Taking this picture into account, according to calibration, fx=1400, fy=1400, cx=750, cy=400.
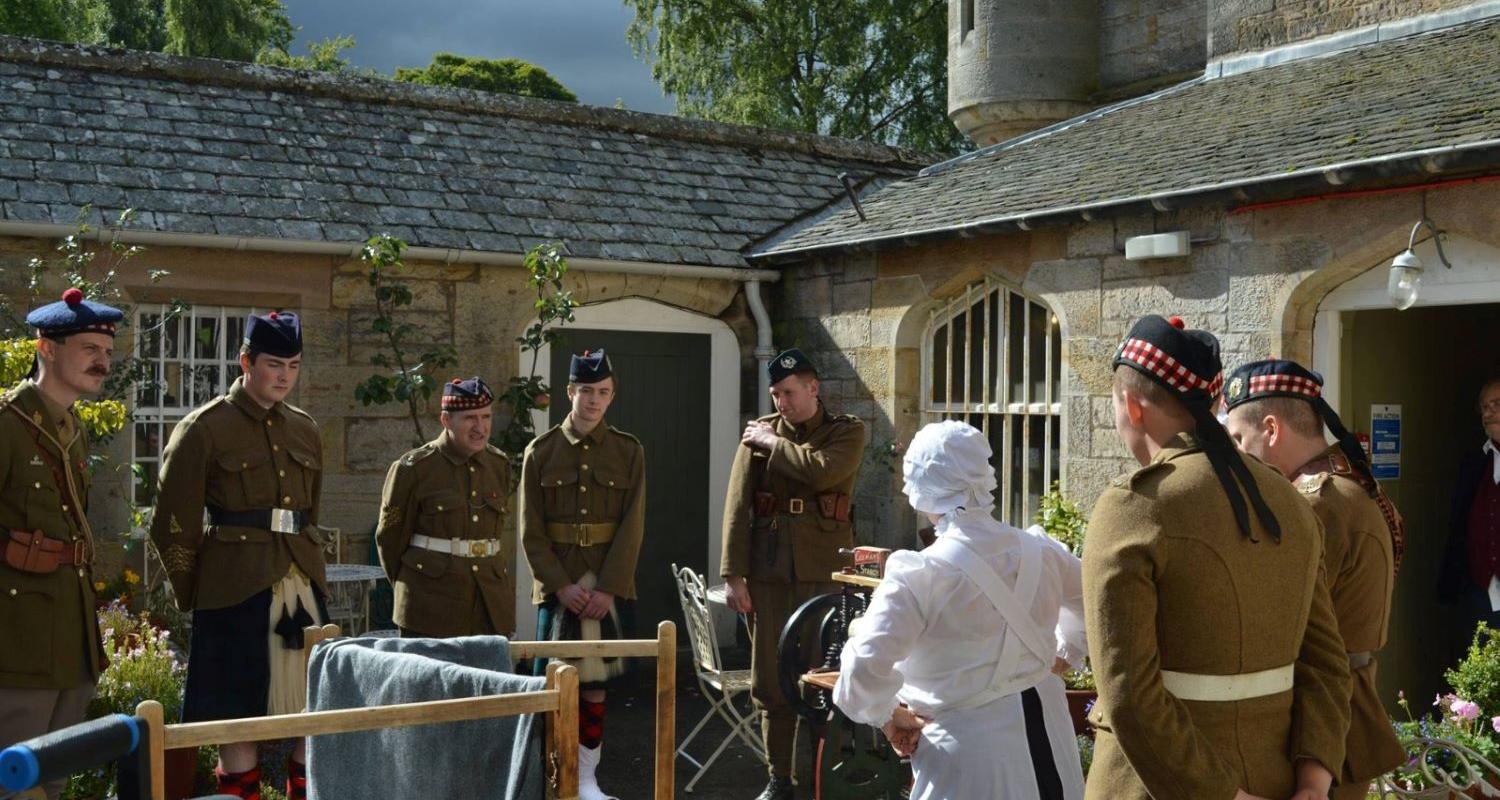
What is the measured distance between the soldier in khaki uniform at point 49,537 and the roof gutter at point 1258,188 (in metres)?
4.87

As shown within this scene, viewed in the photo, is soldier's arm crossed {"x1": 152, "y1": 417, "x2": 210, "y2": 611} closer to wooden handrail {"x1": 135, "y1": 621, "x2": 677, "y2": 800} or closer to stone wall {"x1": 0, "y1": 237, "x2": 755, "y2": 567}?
wooden handrail {"x1": 135, "y1": 621, "x2": 677, "y2": 800}

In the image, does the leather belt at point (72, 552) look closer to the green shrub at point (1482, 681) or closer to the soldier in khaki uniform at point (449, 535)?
the soldier in khaki uniform at point (449, 535)

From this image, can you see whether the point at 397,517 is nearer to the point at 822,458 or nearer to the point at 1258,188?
the point at 822,458

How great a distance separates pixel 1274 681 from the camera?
2869mm

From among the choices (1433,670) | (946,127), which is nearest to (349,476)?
(1433,670)

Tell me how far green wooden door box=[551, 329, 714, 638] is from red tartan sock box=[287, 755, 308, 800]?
4.82 m

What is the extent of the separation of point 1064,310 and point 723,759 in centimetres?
313

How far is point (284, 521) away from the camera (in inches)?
208

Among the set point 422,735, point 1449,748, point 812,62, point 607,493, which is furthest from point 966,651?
point 812,62

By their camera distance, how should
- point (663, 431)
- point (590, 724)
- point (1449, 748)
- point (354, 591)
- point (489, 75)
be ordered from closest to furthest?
1. point (1449, 748)
2. point (590, 724)
3. point (354, 591)
4. point (663, 431)
5. point (489, 75)

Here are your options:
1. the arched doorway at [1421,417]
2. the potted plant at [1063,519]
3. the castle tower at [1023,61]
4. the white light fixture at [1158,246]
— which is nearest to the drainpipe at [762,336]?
the potted plant at [1063,519]

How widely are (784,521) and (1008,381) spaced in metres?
2.80

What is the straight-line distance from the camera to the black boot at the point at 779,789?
6.16m

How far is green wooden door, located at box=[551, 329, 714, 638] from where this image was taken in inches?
388
